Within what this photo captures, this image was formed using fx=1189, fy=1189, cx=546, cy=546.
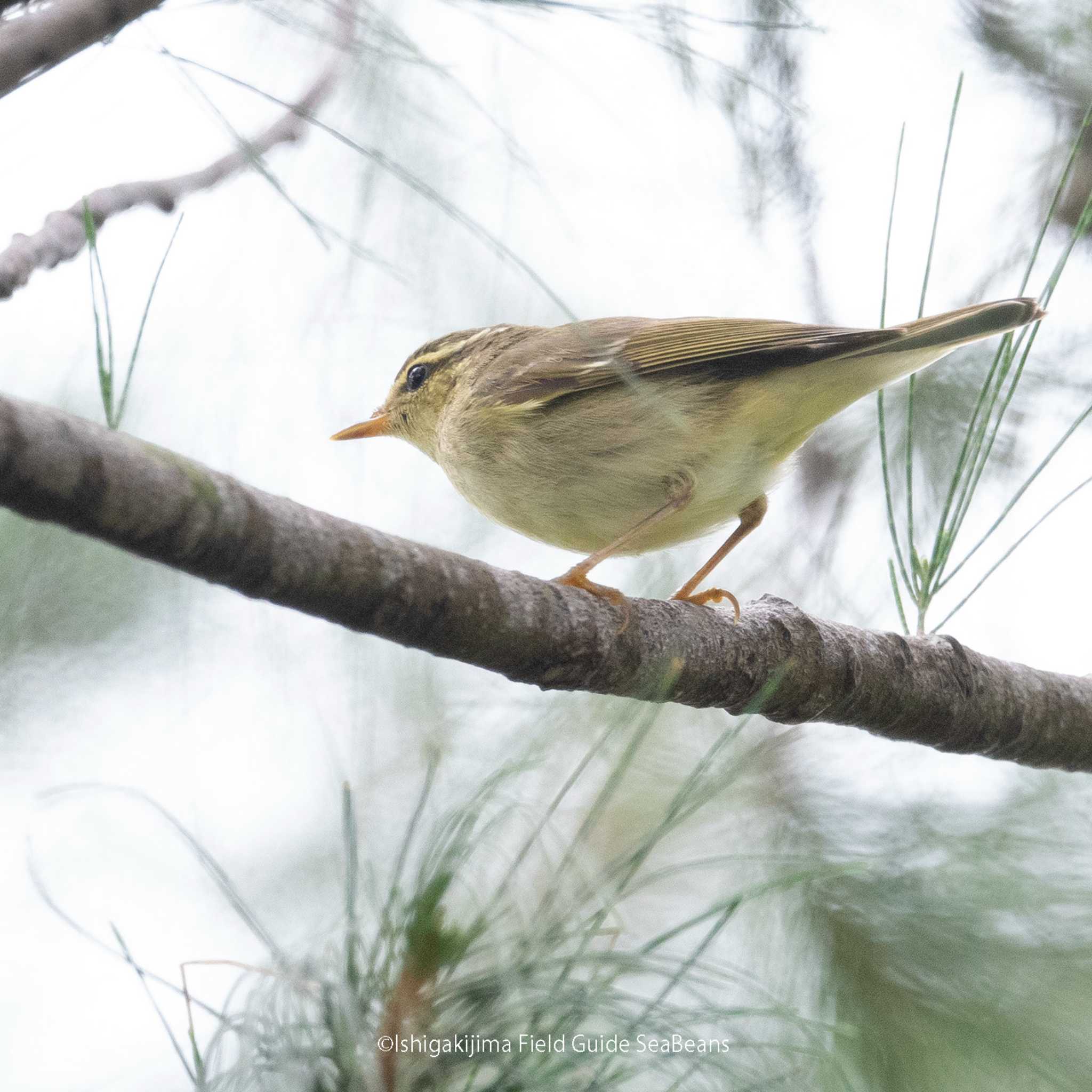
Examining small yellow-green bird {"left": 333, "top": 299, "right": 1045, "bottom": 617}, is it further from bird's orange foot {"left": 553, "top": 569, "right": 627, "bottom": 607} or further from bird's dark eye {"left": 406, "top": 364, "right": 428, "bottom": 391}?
bird's dark eye {"left": 406, "top": 364, "right": 428, "bottom": 391}

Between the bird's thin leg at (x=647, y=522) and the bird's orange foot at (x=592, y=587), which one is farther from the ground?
the bird's thin leg at (x=647, y=522)

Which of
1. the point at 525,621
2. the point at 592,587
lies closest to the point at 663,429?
the point at 592,587

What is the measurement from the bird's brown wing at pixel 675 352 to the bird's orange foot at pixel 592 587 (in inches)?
21.4

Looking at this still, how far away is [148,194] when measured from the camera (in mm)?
2346

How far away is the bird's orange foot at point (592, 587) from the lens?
7.51 ft

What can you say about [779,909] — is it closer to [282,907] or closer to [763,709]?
[763,709]

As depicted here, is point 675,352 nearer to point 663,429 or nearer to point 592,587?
point 663,429

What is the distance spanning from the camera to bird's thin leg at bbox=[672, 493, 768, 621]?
10.7 feet

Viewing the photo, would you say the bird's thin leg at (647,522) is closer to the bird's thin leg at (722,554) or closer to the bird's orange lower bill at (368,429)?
the bird's thin leg at (722,554)

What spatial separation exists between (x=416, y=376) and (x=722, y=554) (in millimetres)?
1321

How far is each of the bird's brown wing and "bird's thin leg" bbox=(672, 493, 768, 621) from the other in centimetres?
42

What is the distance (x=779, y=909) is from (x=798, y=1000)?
183 mm

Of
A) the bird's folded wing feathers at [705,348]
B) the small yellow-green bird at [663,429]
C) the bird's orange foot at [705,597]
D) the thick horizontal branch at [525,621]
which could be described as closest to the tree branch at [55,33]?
the thick horizontal branch at [525,621]

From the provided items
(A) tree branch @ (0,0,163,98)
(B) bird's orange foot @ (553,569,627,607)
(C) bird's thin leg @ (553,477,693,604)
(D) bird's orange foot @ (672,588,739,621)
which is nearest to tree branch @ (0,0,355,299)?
(A) tree branch @ (0,0,163,98)
